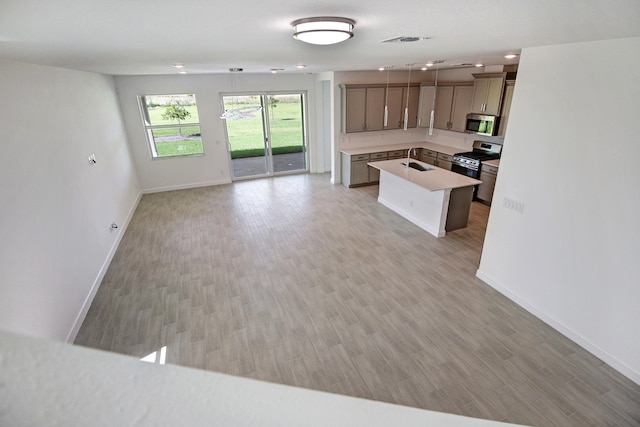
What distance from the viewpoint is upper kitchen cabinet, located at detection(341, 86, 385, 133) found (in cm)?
718

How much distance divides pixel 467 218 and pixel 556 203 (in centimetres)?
239

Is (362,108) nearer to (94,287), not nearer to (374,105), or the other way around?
(374,105)

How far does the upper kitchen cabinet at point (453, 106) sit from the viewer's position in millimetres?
6699

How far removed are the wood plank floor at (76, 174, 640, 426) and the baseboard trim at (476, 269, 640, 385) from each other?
2.6 inches

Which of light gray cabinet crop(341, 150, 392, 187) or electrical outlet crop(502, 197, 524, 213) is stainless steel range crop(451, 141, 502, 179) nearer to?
light gray cabinet crop(341, 150, 392, 187)

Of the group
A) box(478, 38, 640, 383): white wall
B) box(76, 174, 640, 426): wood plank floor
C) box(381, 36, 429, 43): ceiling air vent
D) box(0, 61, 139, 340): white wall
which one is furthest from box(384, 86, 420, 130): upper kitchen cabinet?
box(0, 61, 139, 340): white wall

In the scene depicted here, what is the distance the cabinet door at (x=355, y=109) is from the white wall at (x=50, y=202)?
4880 millimetres

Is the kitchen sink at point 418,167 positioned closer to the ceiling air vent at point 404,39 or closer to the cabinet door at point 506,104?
the cabinet door at point 506,104

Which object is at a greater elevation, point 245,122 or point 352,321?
point 245,122

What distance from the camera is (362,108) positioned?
7359 mm

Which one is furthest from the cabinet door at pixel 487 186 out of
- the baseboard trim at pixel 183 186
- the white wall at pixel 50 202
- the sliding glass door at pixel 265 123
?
the white wall at pixel 50 202

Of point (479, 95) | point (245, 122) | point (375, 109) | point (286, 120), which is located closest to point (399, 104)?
point (375, 109)

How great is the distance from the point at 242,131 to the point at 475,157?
557 cm

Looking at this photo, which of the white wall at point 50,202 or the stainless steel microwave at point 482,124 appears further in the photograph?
the stainless steel microwave at point 482,124
